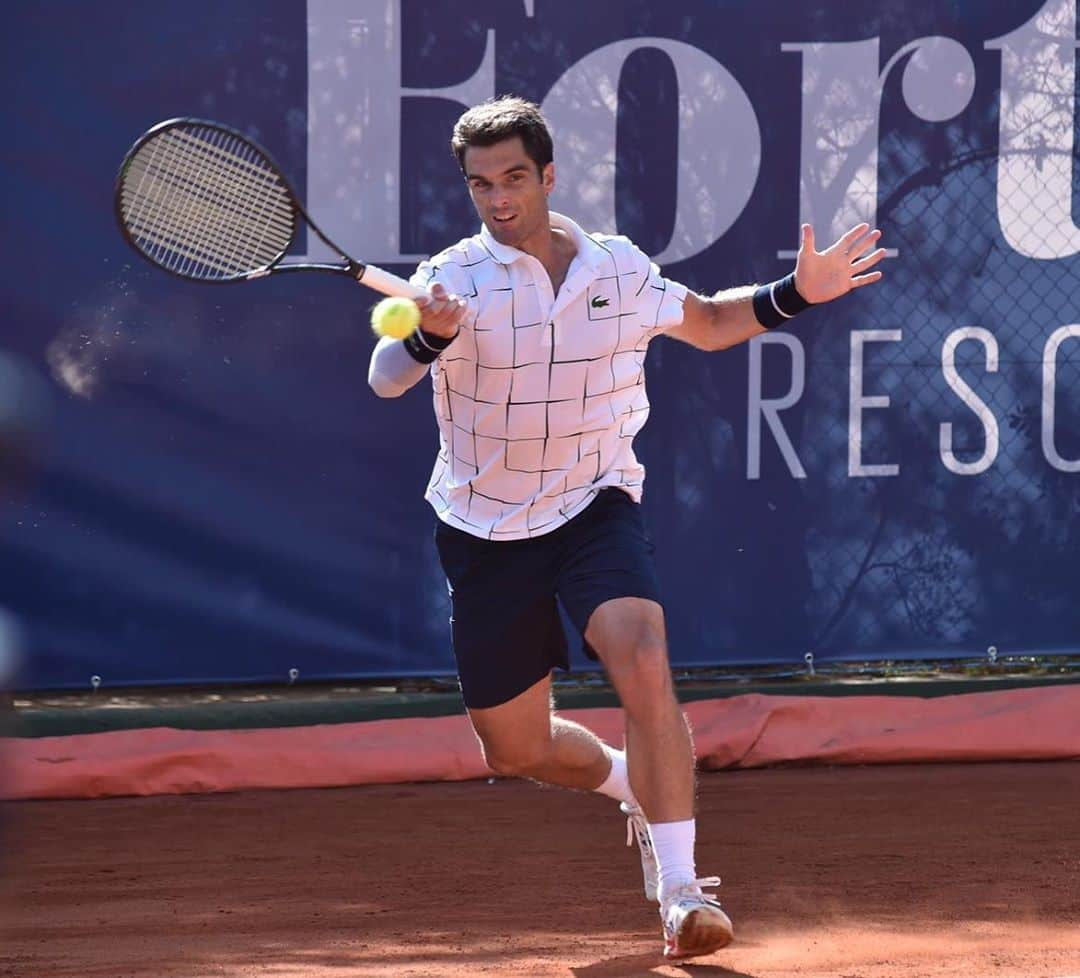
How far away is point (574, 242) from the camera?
3.91 meters

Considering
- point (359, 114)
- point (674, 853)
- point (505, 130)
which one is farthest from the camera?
point (359, 114)

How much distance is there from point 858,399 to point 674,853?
2364 millimetres

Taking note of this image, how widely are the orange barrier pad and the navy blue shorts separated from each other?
144 cm

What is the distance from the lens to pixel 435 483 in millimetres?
4062

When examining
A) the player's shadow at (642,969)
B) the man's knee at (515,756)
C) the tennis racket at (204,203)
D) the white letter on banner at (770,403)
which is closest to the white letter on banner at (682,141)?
the white letter on banner at (770,403)

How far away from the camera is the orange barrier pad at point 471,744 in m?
5.25

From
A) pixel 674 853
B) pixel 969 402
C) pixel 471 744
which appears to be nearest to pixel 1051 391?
pixel 969 402

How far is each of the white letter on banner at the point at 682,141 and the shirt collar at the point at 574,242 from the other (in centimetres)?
156

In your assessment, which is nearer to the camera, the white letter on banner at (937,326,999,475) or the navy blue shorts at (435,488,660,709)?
the navy blue shorts at (435,488,660,709)

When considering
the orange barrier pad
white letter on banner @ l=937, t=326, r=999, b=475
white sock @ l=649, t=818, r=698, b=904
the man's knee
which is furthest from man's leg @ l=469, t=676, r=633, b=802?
white letter on banner @ l=937, t=326, r=999, b=475

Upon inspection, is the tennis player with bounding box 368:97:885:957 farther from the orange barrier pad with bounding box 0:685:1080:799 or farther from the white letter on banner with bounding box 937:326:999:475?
the white letter on banner with bounding box 937:326:999:475

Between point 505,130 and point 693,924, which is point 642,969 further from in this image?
point 505,130

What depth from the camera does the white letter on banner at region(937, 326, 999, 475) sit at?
18.8 feet

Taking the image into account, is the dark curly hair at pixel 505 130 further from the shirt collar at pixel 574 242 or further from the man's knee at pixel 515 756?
the man's knee at pixel 515 756
